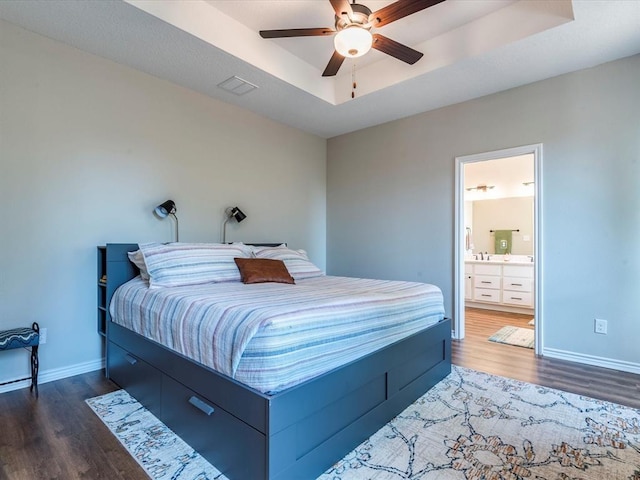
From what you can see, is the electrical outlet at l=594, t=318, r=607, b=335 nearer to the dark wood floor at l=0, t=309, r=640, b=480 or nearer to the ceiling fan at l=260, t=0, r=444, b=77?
the dark wood floor at l=0, t=309, r=640, b=480

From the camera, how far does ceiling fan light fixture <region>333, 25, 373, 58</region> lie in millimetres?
2070

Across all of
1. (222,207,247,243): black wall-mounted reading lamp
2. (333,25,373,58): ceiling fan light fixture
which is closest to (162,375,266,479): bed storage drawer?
(222,207,247,243): black wall-mounted reading lamp

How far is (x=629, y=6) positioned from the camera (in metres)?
2.21

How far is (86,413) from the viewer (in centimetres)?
211

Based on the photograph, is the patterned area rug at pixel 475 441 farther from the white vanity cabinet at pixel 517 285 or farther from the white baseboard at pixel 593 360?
the white vanity cabinet at pixel 517 285

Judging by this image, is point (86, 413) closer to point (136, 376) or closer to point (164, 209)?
point (136, 376)

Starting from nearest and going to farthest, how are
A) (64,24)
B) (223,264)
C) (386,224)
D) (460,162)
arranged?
(64,24) < (223,264) < (460,162) < (386,224)

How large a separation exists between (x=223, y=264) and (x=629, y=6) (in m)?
3.37

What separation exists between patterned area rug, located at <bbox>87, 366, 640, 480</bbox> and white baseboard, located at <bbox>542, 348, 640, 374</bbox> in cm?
86

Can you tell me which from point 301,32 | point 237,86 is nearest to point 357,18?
point 301,32

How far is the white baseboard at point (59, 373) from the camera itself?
2435 mm

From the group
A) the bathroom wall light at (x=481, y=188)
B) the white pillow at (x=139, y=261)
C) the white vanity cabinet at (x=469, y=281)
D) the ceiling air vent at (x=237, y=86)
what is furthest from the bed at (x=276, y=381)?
the bathroom wall light at (x=481, y=188)

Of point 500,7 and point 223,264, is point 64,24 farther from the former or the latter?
point 500,7

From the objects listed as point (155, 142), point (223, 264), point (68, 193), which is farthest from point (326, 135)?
point (68, 193)
